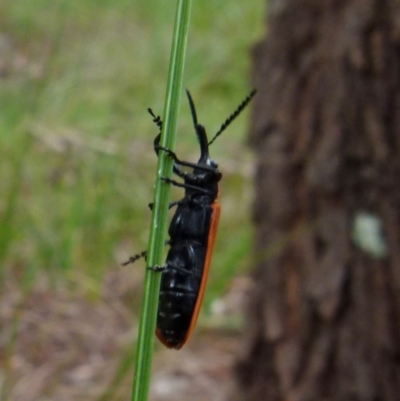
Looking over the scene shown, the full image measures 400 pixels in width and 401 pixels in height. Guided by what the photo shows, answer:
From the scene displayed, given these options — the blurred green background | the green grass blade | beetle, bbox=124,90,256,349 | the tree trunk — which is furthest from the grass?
the green grass blade

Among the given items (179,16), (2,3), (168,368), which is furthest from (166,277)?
(2,3)

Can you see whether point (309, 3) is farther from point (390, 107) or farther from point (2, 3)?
point (2, 3)

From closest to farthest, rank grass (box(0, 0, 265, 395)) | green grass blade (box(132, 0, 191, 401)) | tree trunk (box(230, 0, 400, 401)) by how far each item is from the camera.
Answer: green grass blade (box(132, 0, 191, 401)) < tree trunk (box(230, 0, 400, 401)) < grass (box(0, 0, 265, 395))

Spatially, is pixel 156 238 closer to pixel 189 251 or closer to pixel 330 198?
pixel 189 251

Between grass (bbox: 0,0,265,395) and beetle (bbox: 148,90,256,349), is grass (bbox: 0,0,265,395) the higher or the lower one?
the higher one

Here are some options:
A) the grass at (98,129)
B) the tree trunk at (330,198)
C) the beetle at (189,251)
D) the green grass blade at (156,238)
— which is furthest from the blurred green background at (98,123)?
the green grass blade at (156,238)

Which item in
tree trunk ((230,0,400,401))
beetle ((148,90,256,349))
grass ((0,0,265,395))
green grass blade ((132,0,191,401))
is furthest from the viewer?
grass ((0,0,265,395))

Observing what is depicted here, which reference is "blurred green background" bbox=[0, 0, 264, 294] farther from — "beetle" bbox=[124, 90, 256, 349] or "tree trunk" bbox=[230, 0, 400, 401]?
"beetle" bbox=[124, 90, 256, 349]

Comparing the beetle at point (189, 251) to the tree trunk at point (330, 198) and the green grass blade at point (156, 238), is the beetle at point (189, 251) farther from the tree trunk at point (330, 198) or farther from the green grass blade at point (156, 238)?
the tree trunk at point (330, 198)
